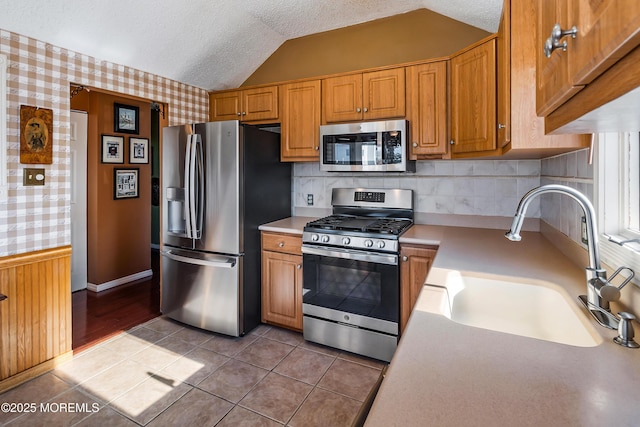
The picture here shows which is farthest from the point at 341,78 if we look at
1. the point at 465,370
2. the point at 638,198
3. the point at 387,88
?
the point at 465,370

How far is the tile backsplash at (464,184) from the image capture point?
248 cm

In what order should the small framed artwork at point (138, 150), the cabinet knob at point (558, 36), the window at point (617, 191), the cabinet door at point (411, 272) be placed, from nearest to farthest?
the cabinet knob at point (558, 36) < the window at point (617, 191) < the cabinet door at point (411, 272) < the small framed artwork at point (138, 150)

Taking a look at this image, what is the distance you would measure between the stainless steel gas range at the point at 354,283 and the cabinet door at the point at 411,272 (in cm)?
4

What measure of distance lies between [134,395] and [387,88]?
8.82ft

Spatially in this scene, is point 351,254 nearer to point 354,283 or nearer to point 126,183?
point 354,283

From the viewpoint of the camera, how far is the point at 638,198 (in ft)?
3.51

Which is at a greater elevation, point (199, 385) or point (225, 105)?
point (225, 105)

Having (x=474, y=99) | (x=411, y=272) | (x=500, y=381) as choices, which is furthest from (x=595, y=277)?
(x=474, y=99)

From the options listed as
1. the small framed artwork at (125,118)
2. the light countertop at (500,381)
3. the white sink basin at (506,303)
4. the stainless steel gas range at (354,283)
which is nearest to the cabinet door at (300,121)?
the stainless steel gas range at (354,283)

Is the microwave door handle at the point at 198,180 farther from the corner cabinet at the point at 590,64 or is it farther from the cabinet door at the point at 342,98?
the corner cabinet at the point at 590,64

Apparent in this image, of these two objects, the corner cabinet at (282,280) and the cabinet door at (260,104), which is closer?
the corner cabinet at (282,280)

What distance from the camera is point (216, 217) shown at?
270 centimetres

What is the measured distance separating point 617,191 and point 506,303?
538 mm

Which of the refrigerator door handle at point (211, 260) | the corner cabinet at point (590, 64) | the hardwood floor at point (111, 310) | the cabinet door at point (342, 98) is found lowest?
the hardwood floor at point (111, 310)
